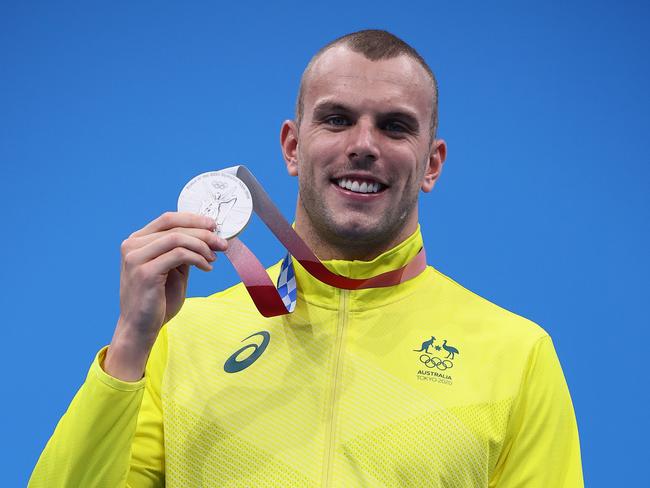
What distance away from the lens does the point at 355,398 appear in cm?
164

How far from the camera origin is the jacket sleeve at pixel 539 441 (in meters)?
1.66

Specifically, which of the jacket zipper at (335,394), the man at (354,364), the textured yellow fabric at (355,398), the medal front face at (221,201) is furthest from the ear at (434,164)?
the medal front face at (221,201)

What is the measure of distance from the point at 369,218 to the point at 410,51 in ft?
1.16

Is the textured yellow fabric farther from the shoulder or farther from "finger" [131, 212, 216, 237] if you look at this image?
"finger" [131, 212, 216, 237]

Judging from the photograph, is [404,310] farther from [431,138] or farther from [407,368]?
[431,138]

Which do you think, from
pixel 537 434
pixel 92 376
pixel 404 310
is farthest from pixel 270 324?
pixel 537 434

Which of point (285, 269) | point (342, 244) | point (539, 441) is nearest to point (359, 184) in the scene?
point (342, 244)

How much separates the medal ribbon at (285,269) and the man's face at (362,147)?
60 millimetres

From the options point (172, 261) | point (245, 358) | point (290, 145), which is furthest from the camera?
point (290, 145)

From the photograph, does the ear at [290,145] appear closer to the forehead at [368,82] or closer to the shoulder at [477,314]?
the forehead at [368,82]

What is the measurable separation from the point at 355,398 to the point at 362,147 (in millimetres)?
430

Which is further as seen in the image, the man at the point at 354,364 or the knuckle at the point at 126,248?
the man at the point at 354,364

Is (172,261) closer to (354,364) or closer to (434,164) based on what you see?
(354,364)

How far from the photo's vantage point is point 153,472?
1.67 metres
